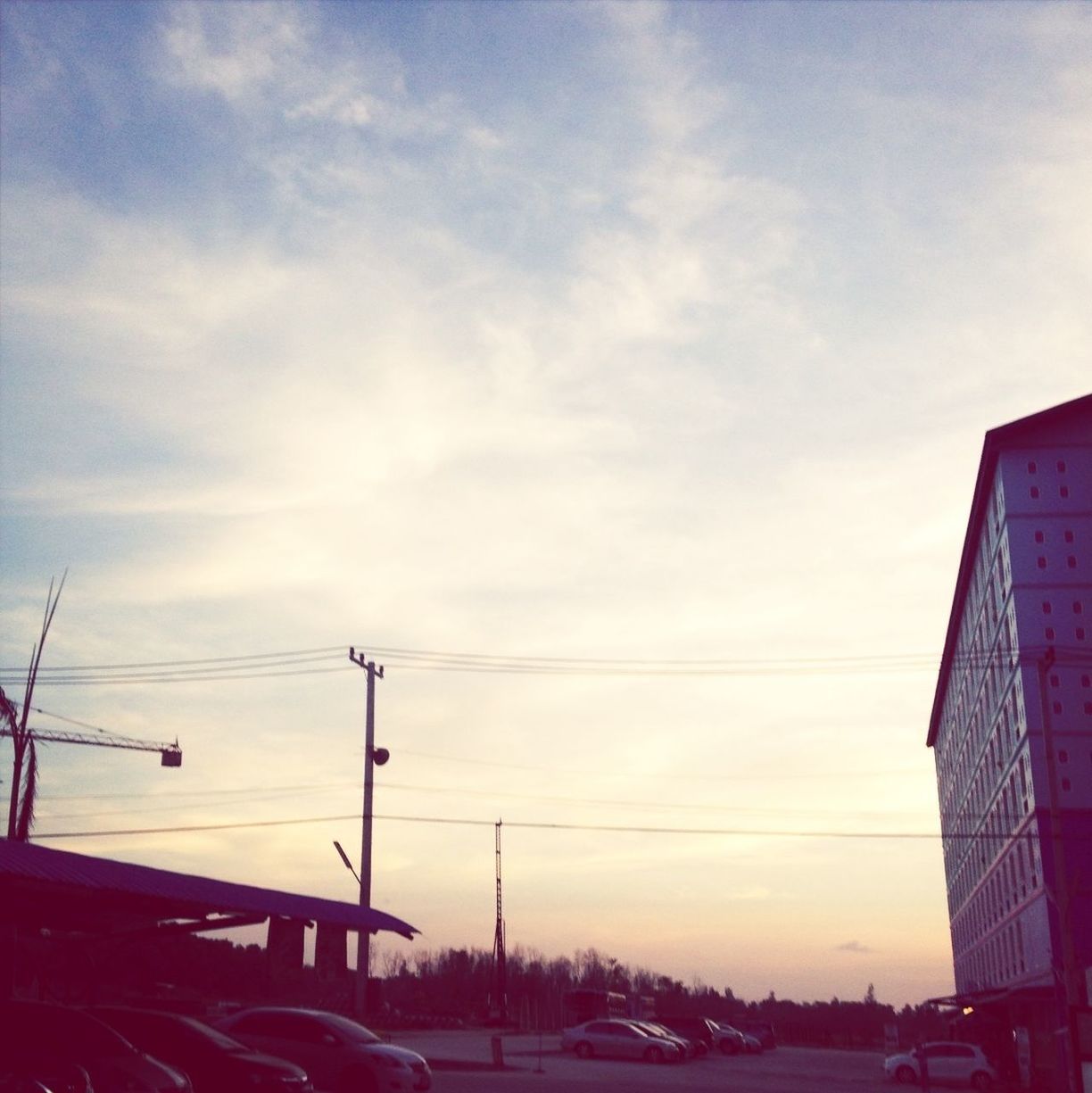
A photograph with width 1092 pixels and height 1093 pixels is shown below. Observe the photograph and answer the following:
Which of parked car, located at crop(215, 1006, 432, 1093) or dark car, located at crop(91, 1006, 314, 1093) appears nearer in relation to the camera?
dark car, located at crop(91, 1006, 314, 1093)

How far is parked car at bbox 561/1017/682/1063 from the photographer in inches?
1962

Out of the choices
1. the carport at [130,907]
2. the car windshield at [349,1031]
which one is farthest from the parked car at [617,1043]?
the car windshield at [349,1031]

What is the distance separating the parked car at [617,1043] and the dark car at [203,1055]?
33883mm

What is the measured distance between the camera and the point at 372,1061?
22.3 m

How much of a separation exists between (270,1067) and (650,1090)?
48.4 feet

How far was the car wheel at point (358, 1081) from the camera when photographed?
22125mm

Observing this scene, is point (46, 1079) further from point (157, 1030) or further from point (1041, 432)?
point (1041, 432)

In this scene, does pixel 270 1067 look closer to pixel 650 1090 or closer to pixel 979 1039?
pixel 650 1090

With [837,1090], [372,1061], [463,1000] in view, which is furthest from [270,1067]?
[463,1000]

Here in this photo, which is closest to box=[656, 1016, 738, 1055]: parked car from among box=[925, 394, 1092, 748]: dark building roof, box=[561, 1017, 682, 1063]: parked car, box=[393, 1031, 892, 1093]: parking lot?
box=[393, 1031, 892, 1093]: parking lot

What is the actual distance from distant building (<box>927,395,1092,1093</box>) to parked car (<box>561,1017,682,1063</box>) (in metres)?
14.2

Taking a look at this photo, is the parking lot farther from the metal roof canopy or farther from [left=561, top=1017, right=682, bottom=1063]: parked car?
the metal roof canopy

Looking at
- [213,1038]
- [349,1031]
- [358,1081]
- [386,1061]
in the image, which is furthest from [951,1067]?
[213,1038]

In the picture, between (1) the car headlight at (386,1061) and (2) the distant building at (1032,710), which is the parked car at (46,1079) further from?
(2) the distant building at (1032,710)
